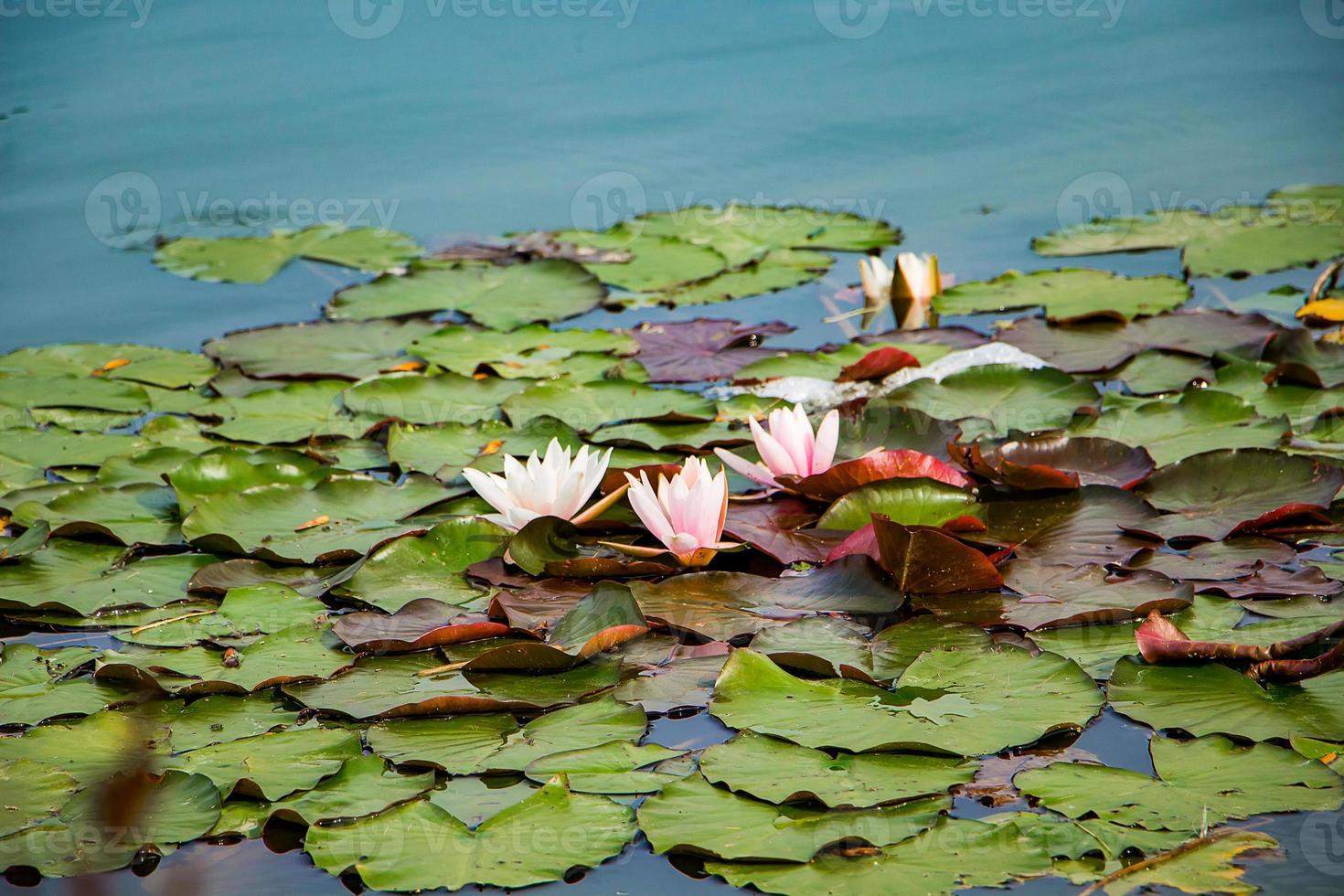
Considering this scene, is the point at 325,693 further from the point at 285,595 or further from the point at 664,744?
the point at 664,744

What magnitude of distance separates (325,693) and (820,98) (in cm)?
557

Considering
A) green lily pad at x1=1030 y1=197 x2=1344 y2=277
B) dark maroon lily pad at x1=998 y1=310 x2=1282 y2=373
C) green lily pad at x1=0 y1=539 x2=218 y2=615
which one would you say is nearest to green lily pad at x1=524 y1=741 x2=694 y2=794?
green lily pad at x1=0 y1=539 x2=218 y2=615

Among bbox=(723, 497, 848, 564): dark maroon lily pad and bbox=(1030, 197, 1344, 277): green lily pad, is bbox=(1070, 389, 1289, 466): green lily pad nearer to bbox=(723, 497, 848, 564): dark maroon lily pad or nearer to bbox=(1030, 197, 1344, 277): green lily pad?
bbox=(723, 497, 848, 564): dark maroon lily pad

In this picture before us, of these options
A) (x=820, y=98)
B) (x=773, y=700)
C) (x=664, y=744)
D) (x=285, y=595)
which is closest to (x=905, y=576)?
(x=773, y=700)

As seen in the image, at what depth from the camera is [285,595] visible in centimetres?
243

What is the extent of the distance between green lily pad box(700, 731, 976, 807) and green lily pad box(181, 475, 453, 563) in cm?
109

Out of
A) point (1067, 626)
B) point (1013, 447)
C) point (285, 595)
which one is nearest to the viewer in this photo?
point (1067, 626)

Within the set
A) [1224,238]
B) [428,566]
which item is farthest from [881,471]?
[1224,238]

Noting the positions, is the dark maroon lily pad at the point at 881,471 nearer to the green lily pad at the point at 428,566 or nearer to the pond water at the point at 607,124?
the green lily pad at the point at 428,566

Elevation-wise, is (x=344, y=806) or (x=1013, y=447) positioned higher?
(x=1013, y=447)

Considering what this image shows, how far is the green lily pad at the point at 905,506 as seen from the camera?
2.50 metres

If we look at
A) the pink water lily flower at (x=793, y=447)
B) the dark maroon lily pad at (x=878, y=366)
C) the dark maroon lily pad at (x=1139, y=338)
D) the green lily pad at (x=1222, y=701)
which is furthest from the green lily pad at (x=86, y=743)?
the dark maroon lily pad at (x=1139, y=338)

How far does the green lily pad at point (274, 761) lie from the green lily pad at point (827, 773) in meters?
0.61

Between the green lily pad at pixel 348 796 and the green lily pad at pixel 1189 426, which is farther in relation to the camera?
the green lily pad at pixel 1189 426
